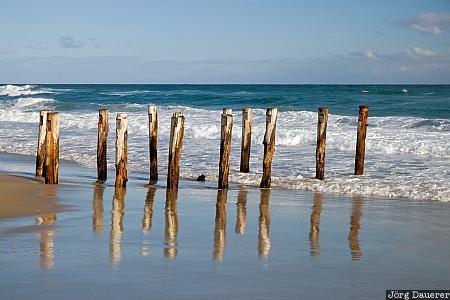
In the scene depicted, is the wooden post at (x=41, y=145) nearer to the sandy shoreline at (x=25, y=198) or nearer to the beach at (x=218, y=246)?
the sandy shoreline at (x=25, y=198)

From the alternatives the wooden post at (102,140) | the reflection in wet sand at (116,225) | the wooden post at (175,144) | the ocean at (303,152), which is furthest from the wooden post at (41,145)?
the wooden post at (175,144)

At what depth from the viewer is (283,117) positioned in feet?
103

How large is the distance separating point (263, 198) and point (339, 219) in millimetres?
2203

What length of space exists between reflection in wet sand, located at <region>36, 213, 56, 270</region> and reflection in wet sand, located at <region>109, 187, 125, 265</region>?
0.53 m

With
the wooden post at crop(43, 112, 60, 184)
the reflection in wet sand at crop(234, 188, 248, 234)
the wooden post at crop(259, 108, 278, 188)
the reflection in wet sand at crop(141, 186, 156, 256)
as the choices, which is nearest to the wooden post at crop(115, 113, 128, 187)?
the reflection in wet sand at crop(141, 186, 156, 256)

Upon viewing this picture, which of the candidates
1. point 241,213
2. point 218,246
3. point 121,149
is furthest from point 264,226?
point 121,149

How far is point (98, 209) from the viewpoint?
31.3ft

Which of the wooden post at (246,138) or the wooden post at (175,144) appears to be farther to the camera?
the wooden post at (246,138)

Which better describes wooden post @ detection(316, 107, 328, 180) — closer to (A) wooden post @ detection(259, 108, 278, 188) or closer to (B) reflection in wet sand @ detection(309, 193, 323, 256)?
(A) wooden post @ detection(259, 108, 278, 188)

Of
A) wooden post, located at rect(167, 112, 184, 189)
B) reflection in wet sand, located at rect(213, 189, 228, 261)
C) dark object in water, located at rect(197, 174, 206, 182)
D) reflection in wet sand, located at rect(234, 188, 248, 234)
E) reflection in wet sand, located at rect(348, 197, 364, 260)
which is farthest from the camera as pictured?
dark object in water, located at rect(197, 174, 206, 182)

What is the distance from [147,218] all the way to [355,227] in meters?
2.51

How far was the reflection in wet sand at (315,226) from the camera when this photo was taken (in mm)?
7230

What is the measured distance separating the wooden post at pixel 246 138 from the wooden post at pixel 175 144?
6.85ft

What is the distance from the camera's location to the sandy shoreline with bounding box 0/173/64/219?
9.22 metres
